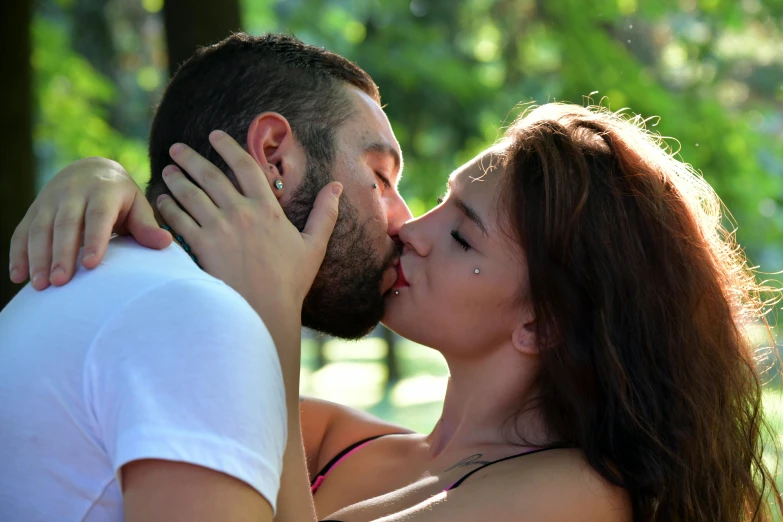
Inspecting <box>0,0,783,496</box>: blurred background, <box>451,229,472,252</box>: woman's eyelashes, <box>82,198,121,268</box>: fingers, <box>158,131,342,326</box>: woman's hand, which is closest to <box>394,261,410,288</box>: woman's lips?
<box>451,229,472,252</box>: woman's eyelashes

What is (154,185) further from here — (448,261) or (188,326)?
(188,326)

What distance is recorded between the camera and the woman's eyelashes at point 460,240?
8.83 ft

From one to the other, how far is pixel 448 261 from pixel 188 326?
1.23m

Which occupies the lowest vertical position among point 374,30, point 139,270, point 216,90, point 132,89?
point 132,89

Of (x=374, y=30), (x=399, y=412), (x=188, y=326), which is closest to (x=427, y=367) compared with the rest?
(x=399, y=412)

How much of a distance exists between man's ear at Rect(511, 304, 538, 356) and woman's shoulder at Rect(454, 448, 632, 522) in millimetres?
360

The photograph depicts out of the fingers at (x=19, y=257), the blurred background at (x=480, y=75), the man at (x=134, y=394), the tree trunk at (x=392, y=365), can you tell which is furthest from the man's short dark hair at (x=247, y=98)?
the tree trunk at (x=392, y=365)

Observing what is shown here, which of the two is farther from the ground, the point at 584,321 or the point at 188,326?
the point at 584,321

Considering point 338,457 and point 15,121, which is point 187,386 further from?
point 15,121

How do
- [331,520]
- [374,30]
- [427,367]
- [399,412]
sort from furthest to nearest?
[427,367], [399,412], [374,30], [331,520]

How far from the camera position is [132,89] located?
53.0 feet

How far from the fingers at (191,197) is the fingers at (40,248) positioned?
1.16ft

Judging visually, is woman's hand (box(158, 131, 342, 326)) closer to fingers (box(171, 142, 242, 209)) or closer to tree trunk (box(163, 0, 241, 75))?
fingers (box(171, 142, 242, 209))

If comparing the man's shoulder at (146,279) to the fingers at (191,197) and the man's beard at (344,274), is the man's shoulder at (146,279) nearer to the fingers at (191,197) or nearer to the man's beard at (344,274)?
the fingers at (191,197)
